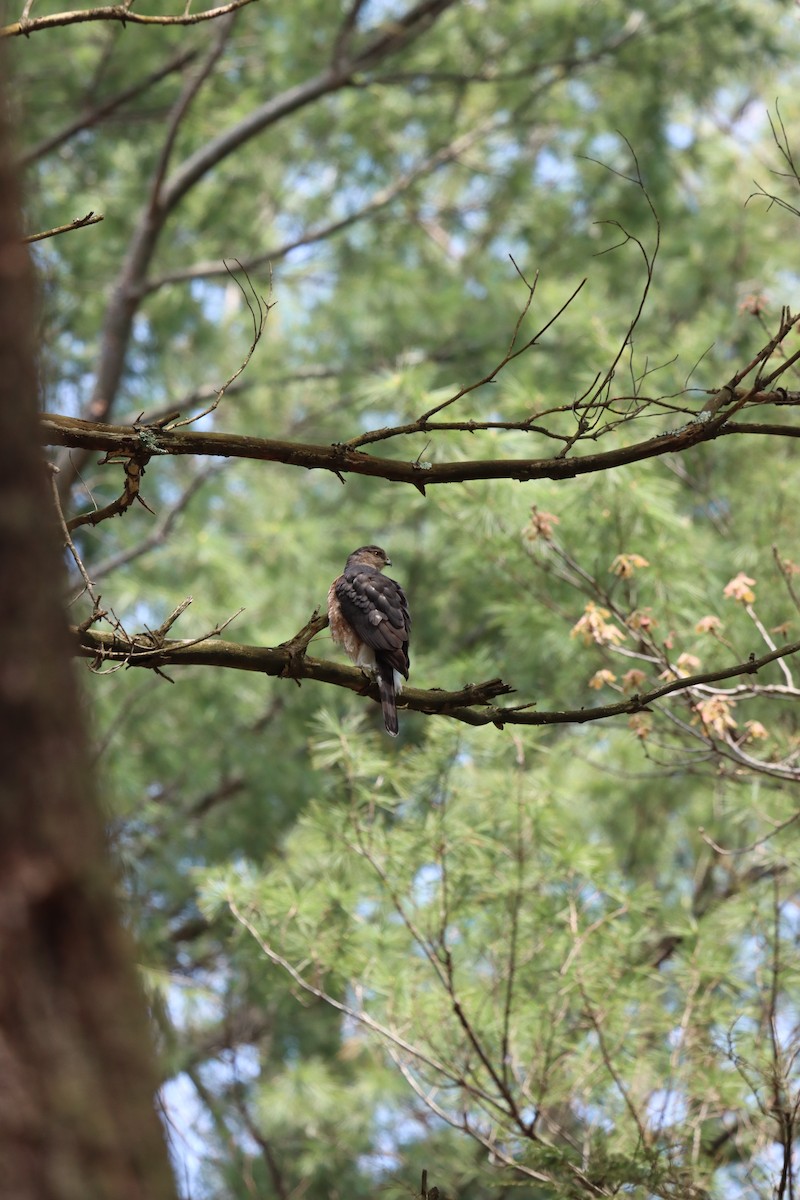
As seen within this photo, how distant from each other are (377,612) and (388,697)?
165 cm

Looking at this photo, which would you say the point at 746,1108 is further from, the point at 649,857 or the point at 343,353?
the point at 343,353

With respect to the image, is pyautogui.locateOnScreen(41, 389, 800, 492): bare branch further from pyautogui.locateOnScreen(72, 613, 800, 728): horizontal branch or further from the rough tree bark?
the rough tree bark

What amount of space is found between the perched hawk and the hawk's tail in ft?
0.08

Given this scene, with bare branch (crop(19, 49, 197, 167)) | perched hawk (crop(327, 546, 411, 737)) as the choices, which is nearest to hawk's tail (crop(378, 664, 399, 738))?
perched hawk (crop(327, 546, 411, 737))

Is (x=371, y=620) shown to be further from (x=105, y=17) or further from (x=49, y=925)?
(x=49, y=925)

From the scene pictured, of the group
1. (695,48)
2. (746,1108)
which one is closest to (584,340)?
(695,48)

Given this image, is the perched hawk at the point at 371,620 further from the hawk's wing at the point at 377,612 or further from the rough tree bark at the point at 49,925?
the rough tree bark at the point at 49,925

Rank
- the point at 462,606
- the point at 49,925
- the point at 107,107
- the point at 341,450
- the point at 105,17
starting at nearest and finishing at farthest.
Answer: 1. the point at 49,925
2. the point at 341,450
3. the point at 105,17
4. the point at 107,107
5. the point at 462,606

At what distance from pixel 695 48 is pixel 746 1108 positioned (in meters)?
7.72

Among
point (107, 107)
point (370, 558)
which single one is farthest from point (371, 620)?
point (107, 107)

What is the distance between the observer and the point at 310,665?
316 centimetres

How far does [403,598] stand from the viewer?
206 inches

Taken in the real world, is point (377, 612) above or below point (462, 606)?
below

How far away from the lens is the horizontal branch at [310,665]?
298cm
